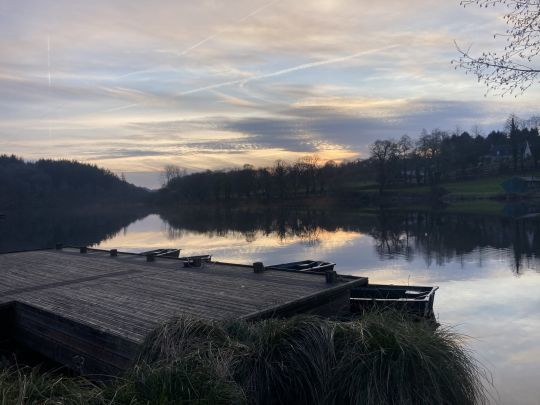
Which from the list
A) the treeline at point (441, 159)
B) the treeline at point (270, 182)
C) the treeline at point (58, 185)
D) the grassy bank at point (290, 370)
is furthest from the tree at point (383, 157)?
the grassy bank at point (290, 370)

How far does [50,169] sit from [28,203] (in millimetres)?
20846

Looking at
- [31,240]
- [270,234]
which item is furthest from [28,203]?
[270,234]

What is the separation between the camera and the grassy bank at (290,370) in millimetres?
3723

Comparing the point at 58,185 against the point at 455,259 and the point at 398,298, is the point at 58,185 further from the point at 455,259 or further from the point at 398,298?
the point at 398,298

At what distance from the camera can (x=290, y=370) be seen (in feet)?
15.6

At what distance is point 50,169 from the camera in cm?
13012

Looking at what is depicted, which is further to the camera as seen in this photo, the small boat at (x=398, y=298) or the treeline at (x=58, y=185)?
the treeline at (x=58, y=185)

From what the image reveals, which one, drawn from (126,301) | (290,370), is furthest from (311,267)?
(290,370)

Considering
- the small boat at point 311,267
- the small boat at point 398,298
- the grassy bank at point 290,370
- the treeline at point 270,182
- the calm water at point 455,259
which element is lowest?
the calm water at point 455,259

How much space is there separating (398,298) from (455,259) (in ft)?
40.2

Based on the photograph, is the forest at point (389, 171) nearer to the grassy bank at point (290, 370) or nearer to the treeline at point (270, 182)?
the treeline at point (270, 182)

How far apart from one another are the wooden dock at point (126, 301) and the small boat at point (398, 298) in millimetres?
294

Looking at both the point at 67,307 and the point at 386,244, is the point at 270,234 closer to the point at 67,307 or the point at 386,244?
the point at 386,244

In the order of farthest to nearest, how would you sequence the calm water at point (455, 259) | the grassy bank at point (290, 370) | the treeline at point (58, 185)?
the treeline at point (58, 185)
the calm water at point (455, 259)
the grassy bank at point (290, 370)
